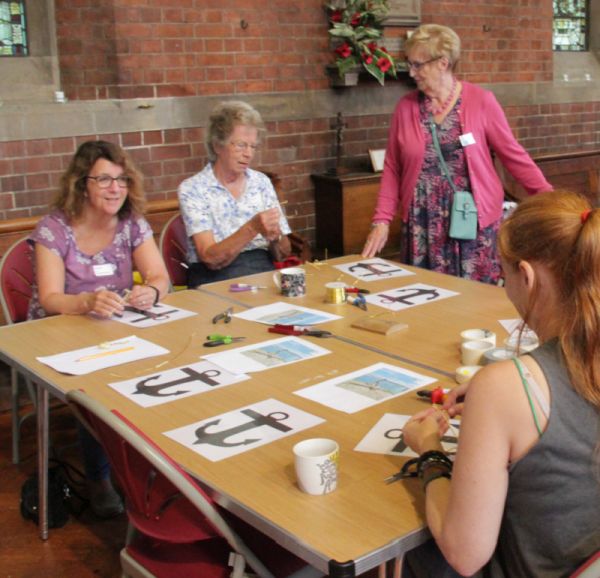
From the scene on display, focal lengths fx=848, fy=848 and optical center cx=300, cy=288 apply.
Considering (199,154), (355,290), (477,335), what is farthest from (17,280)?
(477,335)

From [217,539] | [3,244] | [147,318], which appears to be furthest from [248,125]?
[217,539]

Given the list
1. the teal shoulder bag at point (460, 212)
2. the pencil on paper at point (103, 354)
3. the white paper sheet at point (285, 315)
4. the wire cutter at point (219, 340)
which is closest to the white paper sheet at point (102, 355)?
the pencil on paper at point (103, 354)

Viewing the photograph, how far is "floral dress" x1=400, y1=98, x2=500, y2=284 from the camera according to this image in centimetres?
361

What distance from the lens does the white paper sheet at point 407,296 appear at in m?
2.84

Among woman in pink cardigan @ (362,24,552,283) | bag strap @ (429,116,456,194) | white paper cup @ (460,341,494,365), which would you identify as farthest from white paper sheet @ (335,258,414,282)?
white paper cup @ (460,341,494,365)

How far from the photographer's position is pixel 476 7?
614 cm

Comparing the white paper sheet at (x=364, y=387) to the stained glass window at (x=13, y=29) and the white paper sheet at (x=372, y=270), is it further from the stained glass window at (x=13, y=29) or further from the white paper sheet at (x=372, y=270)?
the stained glass window at (x=13, y=29)

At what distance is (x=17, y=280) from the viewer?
3.33m

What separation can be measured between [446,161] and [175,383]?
1.90 meters

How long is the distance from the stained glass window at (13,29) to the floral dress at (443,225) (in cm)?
223

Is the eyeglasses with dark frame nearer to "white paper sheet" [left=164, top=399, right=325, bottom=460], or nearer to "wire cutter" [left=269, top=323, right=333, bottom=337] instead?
"wire cutter" [left=269, top=323, right=333, bottom=337]

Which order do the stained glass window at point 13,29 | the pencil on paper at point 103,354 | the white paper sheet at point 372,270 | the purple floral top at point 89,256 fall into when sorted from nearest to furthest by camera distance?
the pencil on paper at point 103,354, the purple floral top at point 89,256, the white paper sheet at point 372,270, the stained glass window at point 13,29

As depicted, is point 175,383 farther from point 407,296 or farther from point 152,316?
point 407,296

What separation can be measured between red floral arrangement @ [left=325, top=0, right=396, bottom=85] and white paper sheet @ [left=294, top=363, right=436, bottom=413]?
134 inches
